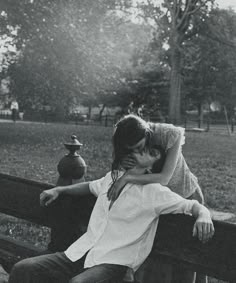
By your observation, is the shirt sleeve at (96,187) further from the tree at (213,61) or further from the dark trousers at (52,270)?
the tree at (213,61)

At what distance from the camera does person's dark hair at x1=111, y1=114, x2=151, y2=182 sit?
291 centimetres

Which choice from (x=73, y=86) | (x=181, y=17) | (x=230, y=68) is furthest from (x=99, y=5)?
(x=230, y=68)

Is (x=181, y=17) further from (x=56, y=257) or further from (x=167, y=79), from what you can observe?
(x=56, y=257)

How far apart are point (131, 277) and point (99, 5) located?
820 inches

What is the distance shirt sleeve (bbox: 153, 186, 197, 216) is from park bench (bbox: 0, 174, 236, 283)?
0.05m

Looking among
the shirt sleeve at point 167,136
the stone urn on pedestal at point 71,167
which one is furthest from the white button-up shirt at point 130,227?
the stone urn on pedestal at point 71,167

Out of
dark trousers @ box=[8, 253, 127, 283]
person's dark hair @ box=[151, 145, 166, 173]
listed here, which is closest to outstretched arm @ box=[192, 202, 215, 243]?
dark trousers @ box=[8, 253, 127, 283]

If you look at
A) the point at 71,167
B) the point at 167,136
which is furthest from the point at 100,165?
the point at 167,136

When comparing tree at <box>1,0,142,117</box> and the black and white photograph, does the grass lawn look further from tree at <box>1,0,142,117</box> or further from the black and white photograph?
tree at <box>1,0,142,117</box>

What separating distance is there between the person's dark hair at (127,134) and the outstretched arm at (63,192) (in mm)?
460

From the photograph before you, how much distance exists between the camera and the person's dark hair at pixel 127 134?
9.55 ft

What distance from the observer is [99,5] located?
73.9 ft

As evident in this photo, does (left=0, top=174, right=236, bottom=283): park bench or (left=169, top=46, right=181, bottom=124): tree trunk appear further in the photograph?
(left=169, top=46, right=181, bottom=124): tree trunk

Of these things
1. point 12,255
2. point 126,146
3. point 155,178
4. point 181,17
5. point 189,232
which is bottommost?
point 12,255
